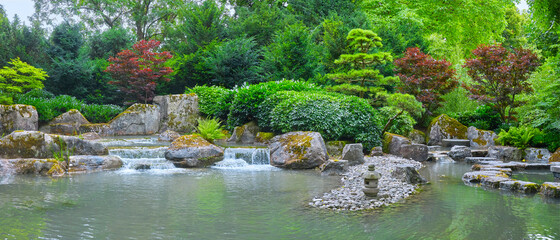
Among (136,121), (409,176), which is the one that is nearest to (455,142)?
(409,176)

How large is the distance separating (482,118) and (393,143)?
5.69 metres

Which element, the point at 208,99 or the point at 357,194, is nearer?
the point at 357,194

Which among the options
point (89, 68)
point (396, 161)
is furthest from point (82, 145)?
point (89, 68)

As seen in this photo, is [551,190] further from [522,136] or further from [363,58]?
[363,58]

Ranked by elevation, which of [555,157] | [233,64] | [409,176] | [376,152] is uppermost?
[233,64]

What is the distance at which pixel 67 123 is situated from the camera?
1405 cm

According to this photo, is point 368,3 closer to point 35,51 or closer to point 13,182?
point 35,51

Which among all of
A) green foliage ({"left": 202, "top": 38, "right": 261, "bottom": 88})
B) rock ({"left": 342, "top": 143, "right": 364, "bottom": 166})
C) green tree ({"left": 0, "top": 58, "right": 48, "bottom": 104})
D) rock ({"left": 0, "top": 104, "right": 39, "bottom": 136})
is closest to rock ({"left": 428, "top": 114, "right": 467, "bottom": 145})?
rock ({"left": 342, "top": 143, "right": 364, "bottom": 166})

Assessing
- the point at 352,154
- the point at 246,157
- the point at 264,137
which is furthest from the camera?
the point at 264,137

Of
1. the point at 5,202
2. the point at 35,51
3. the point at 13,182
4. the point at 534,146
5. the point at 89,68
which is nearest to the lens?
the point at 5,202

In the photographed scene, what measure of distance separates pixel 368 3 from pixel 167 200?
20804 millimetres

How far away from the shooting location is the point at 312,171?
28.1 feet

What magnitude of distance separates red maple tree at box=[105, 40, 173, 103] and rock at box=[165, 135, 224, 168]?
7460 mm

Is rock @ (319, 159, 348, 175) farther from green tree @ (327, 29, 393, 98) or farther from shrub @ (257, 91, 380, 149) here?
green tree @ (327, 29, 393, 98)
